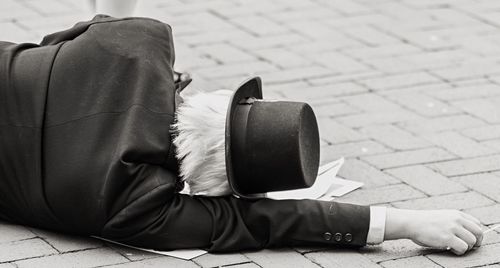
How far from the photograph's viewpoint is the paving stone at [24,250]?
333 centimetres

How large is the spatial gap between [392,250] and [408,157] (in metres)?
0.82

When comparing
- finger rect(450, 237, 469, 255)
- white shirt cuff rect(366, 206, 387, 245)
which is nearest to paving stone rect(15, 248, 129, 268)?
white shirt cuff rect(366, 206, 387, 245)

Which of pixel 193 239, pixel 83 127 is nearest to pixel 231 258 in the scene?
pixel 193 239

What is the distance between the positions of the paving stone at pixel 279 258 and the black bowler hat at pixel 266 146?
21 centimetres

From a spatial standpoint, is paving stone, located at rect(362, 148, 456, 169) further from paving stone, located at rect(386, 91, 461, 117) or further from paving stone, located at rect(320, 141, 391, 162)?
paving stone, located at rect(386, 91, 461, 117)

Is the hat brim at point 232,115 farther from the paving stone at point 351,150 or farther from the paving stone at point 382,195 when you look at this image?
the paving stone at point 351,150

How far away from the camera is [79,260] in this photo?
3316 mm

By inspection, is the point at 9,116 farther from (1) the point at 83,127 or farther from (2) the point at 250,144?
(2) the point at 250,144

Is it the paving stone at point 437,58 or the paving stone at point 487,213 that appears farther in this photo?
the paving stone at point 437,58

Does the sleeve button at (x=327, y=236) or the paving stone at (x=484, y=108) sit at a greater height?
the sleeve button at (x=327, y=236)

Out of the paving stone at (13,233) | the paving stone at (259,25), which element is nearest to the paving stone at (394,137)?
the paving stone at (259,25)

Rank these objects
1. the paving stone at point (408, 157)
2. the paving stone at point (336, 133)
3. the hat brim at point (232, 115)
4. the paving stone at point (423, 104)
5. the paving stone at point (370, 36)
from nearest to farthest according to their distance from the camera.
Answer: the hat brim at point (232, 115), the paving stone at point (408, 157), the paving stone at point (336, 133), the paving stone at point (423, 104), the paving stone at point (370, 36)

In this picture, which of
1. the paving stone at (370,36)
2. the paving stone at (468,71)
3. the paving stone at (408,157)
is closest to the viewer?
the paving stone at (408,157)

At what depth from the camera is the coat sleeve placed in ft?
10.8
